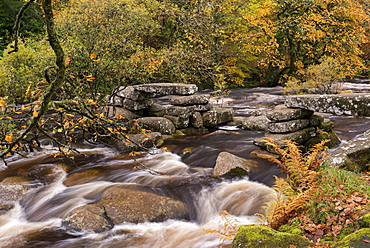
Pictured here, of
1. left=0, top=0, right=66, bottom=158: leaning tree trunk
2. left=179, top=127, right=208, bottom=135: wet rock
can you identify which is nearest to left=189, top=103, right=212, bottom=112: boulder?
left=179, top=127, right=208, bottom=135: wet rock

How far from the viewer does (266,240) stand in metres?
2.92

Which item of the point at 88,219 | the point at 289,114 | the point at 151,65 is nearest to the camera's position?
the point at 88,219

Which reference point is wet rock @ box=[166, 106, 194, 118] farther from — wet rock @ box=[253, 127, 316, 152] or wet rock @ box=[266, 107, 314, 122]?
wet rock @ box=[266, 107, 314, 122]

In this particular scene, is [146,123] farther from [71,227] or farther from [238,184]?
[71,227]

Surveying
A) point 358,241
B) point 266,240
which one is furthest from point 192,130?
point 358,241

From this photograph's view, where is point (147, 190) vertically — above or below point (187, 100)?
below

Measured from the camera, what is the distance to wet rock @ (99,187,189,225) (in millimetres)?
5469

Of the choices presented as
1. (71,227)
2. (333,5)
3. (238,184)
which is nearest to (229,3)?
(333,5)

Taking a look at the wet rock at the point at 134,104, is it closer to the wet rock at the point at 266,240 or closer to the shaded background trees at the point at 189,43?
the shaded background trees at the point at 189,43

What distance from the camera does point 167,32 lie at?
1814 centimetres

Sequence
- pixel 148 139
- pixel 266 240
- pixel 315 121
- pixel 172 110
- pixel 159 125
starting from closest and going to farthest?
1. pixel 266 240
2. pixel 315 121
3. pixel 148 139
4. pixel 159 125
5. pixel 172 110

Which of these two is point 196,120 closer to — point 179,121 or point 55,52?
point 179,121

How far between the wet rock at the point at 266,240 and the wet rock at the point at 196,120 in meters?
8.81

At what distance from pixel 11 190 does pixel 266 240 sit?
6.31 m
